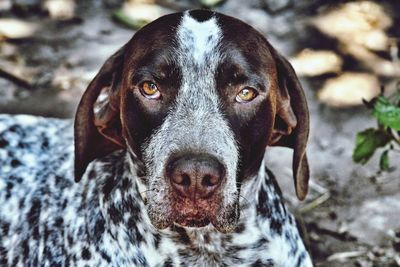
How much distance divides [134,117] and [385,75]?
3.36 metres

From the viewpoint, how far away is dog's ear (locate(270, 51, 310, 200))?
3.88 meters

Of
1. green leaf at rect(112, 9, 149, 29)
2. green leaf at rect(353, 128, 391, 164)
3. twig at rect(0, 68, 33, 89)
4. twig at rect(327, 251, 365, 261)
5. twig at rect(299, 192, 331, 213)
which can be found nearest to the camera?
green leaf at rect(353, 128, 391, 164)

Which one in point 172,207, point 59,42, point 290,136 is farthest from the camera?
point 59,42

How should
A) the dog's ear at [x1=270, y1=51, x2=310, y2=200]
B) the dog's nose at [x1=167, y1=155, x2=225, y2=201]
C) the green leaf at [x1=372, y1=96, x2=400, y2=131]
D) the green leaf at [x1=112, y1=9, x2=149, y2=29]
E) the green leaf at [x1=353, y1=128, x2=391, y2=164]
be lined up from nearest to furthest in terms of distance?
the dog's nose at [x1=167, y1=155, x2=225, y2=201] < the dog's ear at [x1=270, y1=51, x2=310, y2=200] < the green leaf at [x1=372, y1=96, x2=400, y2=131] < the green leaf at [x1=353, y1=128, x2=391, y2=164] < the green leaf at [x1=112, y1=9, x2=149, y2=29]

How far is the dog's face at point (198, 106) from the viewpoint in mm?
3385

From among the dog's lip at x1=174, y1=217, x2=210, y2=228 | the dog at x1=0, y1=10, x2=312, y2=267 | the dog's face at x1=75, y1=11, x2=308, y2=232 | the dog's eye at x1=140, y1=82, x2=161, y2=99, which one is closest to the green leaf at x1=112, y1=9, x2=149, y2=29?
the dog at x1=0, y1=10, x2=312, y2=267

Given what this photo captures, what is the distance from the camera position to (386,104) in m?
4.31

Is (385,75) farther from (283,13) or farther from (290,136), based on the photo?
(290,136)

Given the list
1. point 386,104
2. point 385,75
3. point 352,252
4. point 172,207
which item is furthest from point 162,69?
point 385,75

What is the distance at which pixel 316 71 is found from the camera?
21.9 ft

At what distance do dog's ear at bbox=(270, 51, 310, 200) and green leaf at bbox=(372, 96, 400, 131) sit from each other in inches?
19.3

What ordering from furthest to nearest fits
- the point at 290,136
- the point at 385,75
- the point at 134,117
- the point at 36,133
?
the point at 385,75 < the point at 36,133 < the point at 290,136 < the point at 134,117

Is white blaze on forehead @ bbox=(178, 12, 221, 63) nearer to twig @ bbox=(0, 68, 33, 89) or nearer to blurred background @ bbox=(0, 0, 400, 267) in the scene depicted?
blurred background @ bbox=(0, 0, 400, 267)

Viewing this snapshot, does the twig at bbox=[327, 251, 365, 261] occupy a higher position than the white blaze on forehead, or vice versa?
the white blaze on forehead
